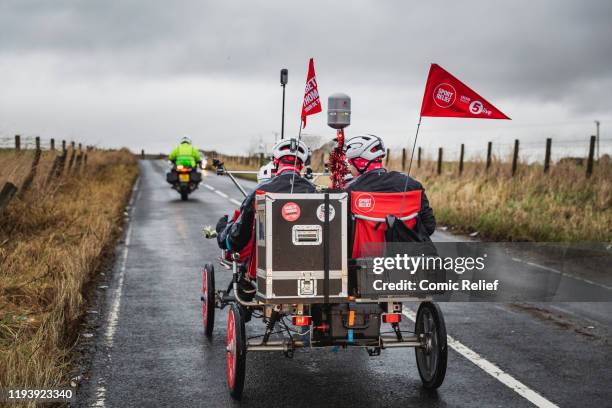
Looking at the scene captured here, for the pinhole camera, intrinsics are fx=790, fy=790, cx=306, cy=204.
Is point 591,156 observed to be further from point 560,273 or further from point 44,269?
point 44,269

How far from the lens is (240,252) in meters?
6.51

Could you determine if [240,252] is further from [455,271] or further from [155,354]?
[455,271]

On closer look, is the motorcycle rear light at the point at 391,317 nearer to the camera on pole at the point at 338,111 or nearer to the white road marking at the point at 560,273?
the camera on pole at the point at 338,111

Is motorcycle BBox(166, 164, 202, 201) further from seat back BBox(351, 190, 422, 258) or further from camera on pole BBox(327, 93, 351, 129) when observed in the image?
seat back BBox(351, 190, 422, 258)

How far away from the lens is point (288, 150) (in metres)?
6.27

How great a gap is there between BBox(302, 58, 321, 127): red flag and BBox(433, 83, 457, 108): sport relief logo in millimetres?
1107

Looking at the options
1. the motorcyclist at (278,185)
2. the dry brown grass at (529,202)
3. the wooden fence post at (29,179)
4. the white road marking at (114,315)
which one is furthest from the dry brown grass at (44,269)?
the dry brown grass at (529,202)

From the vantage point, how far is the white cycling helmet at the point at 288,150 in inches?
247

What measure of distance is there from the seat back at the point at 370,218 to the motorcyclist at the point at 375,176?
0.29ft

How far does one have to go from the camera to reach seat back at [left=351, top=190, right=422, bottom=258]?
5598mm

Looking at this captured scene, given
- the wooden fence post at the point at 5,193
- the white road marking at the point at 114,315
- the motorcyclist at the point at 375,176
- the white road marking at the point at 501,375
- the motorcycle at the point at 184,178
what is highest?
the motorcyclist at the point at 375,176

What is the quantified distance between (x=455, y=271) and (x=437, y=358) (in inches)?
26.5

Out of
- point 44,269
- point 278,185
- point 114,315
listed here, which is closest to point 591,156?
point 44,269

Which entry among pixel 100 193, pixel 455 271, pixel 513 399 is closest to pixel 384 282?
pixel 455 271
